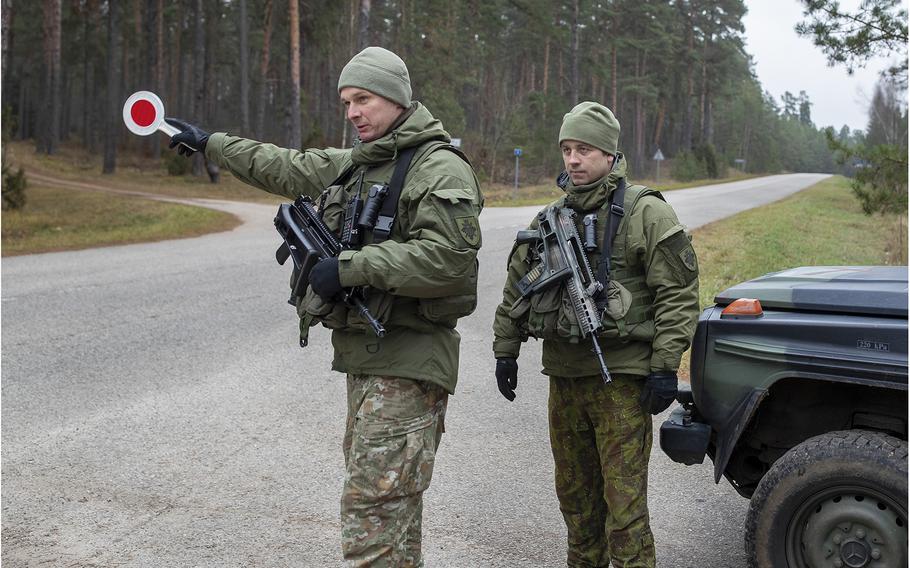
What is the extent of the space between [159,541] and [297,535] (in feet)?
2.04

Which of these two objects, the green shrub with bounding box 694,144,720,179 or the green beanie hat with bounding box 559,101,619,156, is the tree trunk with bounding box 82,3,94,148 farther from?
the green beanie hat with bounding box 559,101,619,156

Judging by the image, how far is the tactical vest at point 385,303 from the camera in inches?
116

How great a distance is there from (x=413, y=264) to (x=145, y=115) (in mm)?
1350

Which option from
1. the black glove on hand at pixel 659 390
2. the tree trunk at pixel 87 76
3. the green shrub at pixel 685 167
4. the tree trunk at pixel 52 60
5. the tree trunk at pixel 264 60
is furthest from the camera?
the green shrub at pixel 685 167

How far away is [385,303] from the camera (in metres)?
2.91

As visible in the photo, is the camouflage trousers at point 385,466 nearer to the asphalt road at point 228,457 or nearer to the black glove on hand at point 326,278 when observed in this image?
the black glove on hand at point 326,278

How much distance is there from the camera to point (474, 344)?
8344 mm

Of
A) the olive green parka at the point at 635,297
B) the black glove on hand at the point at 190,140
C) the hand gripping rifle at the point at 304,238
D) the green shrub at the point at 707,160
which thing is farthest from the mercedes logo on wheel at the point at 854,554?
the green shrub at the point at 707,160

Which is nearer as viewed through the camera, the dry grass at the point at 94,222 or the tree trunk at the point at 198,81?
the dry grass at the point at 94,222

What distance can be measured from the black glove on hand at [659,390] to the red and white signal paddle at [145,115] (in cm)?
196

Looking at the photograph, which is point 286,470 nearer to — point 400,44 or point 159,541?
point 159,541

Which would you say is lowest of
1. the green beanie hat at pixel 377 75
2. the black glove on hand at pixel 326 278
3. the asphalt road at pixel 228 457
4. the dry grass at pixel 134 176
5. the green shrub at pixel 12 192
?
the asphalt road at pixel 228 457

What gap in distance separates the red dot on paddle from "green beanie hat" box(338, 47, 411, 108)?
33.0 inches

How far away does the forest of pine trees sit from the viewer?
37.2 m
